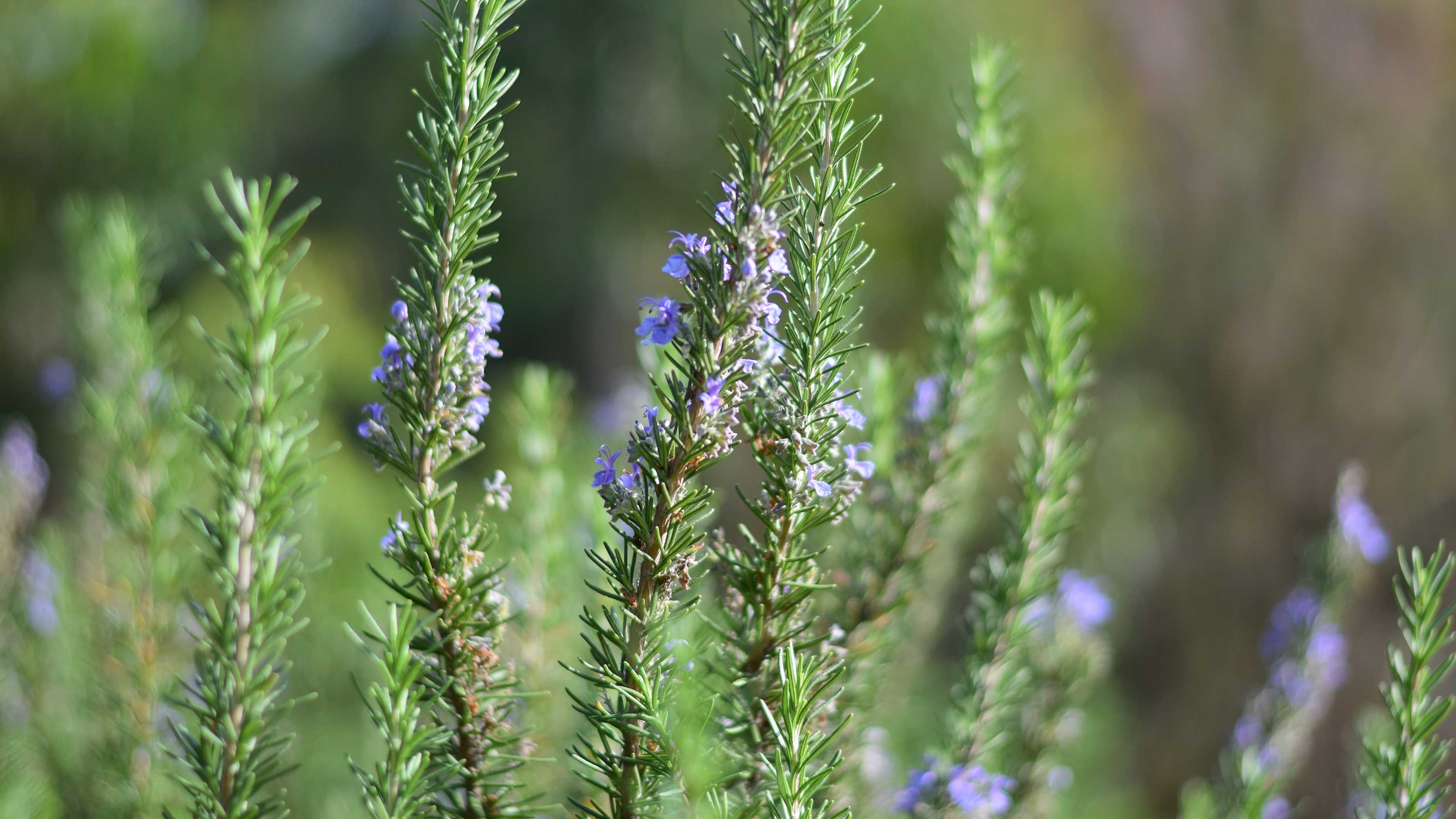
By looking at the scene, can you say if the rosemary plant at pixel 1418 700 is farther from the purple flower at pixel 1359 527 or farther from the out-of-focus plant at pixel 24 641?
the out-of-focus plant at pixel 24 641

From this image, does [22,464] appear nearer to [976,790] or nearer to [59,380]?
[59,380]

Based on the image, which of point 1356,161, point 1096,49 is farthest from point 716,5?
point 1356,161

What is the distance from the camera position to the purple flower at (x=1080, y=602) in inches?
37.0

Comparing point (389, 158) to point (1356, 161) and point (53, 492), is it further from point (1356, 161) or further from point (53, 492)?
point (1356, 161)

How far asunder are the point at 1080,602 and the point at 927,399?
12.2 inches

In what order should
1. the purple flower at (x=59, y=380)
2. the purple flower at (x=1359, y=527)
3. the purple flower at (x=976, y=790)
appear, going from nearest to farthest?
the purple flower at (x=976, y=790) → the purple flower at (x=1359, y=527) → the purple flower at (x=59, y=380)

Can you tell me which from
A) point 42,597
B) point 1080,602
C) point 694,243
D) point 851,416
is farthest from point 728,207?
point 42,597

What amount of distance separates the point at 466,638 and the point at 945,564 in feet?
2.30

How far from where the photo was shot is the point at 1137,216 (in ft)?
10.8

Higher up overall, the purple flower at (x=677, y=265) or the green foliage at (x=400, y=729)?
the purple flower at (x=677, y=265)

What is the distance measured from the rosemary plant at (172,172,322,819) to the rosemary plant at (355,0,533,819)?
50 mm

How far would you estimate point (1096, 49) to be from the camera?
340cm

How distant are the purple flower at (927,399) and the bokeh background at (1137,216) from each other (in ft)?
4.83

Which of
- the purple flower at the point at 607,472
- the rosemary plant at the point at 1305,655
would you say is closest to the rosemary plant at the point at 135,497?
the purple flower at the point at 607,472
